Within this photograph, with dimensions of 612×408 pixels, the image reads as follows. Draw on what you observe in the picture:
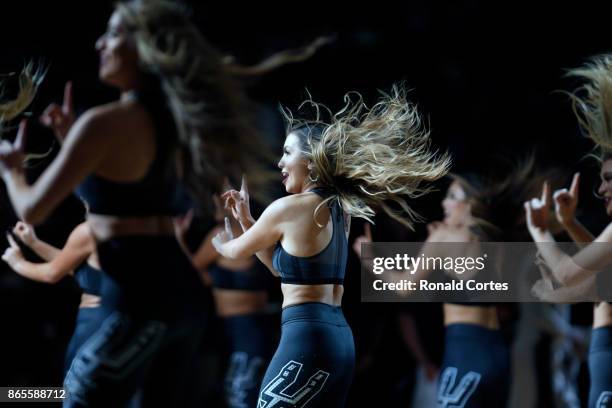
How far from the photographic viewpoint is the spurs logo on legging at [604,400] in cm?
433

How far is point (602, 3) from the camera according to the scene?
8523mm

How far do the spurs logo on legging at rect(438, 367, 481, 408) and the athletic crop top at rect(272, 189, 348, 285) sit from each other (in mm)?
1266

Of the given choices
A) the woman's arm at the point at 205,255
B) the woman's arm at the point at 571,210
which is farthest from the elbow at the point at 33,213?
the woman's arm at the point at 205,255

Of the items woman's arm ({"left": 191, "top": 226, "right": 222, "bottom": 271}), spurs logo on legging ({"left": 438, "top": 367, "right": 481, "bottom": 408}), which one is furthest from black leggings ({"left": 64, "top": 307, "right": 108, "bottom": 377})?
spurs logo on legging ({"left": 438, "top": 367, "right": 481, "bottom": 408})

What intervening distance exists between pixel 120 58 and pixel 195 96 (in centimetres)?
27

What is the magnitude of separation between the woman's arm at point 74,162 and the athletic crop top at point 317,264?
106 cm

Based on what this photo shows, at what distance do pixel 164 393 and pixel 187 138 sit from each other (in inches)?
31.6

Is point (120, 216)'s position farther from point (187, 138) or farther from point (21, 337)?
point (21, 337)

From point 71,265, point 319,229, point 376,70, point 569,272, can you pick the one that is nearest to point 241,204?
point 319,229

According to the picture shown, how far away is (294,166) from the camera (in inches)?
163

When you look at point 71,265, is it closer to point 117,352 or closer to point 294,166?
point 294,166

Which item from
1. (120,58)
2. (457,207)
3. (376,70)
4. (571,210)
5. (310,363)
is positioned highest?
(376,70)

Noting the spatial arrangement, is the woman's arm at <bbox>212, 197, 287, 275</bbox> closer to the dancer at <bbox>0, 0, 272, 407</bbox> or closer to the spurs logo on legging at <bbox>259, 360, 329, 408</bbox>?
the spurs logo on legging at <bbox>259, 360, 329, 408</bbox>

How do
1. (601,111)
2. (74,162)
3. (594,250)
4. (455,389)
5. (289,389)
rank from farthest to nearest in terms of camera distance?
(455,389), (601,111), (594,250), (289,389), (74,162)
